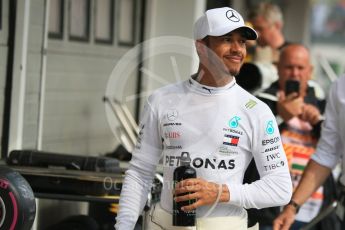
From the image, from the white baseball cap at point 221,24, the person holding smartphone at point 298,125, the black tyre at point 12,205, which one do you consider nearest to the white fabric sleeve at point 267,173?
the white baseball cap at point 221,24

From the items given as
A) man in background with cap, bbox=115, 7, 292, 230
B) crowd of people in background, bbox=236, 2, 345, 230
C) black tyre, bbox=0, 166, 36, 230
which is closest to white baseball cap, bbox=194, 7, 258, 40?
man in background with cap, bbox=115, 7, 292, 230

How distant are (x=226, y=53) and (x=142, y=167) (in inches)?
26.2

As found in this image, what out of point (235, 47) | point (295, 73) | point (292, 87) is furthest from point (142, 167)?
point (295, 73)

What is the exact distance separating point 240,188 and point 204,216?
0.20m

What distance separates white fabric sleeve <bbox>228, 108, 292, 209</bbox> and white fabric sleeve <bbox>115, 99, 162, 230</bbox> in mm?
448

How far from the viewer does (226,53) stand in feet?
13.8

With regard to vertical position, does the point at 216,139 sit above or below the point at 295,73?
below

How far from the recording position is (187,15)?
9156mm

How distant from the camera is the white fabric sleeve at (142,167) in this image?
4305mm

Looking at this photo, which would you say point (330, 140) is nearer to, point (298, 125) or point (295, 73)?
Result: point (298, 125)

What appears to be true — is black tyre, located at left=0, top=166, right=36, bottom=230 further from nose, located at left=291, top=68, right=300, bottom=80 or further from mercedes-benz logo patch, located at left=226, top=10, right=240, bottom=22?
nose, located at left=291, top=68, right=300, bottom=80

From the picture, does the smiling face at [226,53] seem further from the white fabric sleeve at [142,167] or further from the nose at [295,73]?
the nose at [295,73]

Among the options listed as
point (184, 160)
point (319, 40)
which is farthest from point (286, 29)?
point (319, 40)

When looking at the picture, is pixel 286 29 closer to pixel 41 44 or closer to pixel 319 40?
pixel 41 44
